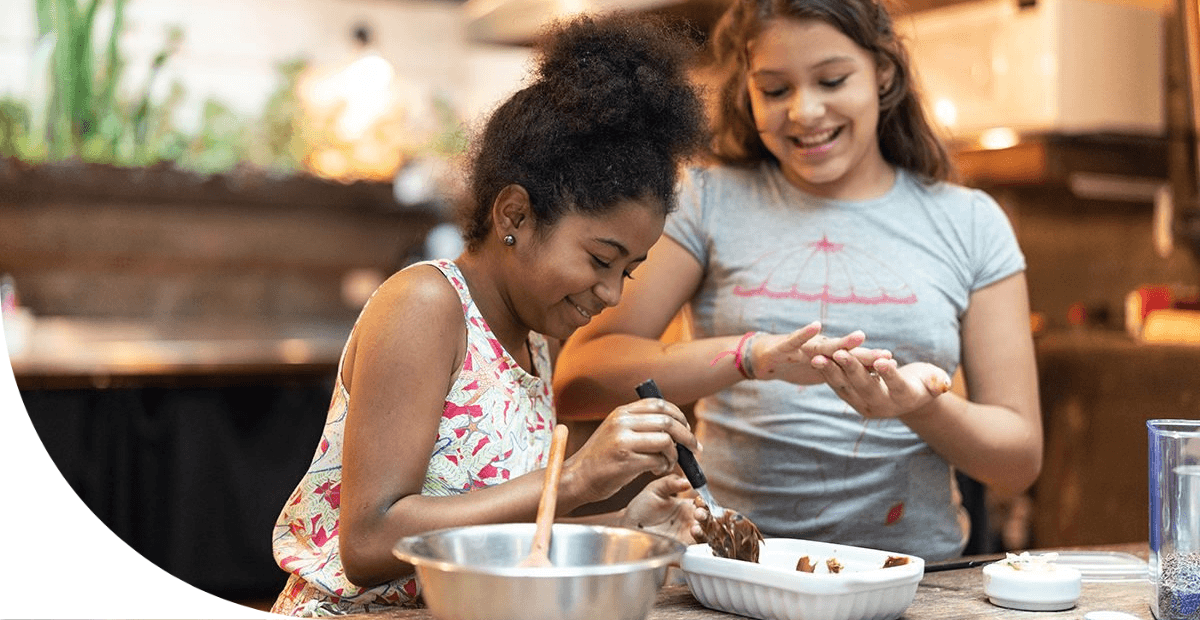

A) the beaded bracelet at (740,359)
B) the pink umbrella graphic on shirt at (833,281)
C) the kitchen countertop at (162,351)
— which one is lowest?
the kitchen countertop at (162,351)

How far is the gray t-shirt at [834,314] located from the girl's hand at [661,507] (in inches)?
16.1

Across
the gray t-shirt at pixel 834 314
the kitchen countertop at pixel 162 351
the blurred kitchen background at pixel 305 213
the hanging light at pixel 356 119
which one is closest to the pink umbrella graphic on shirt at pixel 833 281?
the gray t-shirt at pixel 834 314

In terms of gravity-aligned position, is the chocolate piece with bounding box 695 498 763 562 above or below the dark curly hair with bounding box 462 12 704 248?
below

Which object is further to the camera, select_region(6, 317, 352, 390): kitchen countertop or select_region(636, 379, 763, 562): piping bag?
select_region(6, 317, 352, 390): kitchen countertop

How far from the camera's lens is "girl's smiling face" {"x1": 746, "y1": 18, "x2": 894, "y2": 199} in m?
1.64

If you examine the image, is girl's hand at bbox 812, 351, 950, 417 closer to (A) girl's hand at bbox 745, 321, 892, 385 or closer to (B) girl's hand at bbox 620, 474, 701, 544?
(A) girl's hand at bbox 745, 321, 892, 385

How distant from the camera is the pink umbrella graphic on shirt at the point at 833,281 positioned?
67.2 inches

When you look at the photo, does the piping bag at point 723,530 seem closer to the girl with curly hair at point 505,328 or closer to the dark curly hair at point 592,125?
the girl with curly hair at point 505,328

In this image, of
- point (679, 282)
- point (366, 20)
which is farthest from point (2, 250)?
point (679, 282)

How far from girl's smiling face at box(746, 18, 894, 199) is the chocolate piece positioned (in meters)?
0.60

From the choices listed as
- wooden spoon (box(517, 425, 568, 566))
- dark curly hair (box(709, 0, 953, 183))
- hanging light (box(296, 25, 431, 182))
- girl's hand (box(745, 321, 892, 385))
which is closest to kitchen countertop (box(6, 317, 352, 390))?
hanging light (box(296, 25, 431, 182))

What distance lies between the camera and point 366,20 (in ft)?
18.4

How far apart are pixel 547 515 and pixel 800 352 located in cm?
42

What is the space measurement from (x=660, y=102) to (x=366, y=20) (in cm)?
453
